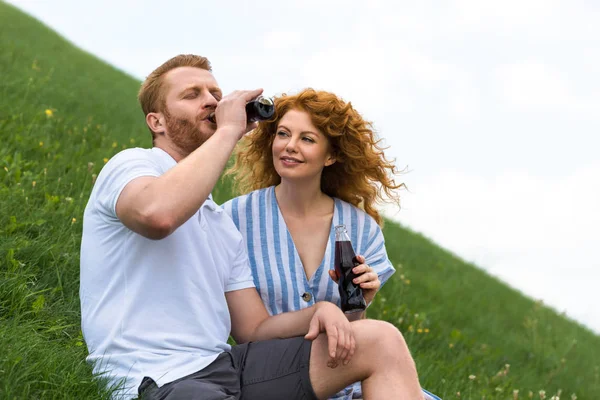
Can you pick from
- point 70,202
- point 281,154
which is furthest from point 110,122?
point 281,154

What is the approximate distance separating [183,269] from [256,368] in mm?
652

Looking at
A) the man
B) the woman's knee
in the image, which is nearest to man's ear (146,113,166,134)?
the man

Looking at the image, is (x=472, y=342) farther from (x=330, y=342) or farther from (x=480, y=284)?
(x=330, y=342)

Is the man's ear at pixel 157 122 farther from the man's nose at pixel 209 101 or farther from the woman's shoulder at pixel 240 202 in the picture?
the woman's shoulder at pixel 240 202

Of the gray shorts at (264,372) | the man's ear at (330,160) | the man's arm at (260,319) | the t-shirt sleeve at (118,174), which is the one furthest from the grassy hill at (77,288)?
the man's ear at (330,160)

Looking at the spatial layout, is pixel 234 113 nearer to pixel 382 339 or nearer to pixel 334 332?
pixel 334 332

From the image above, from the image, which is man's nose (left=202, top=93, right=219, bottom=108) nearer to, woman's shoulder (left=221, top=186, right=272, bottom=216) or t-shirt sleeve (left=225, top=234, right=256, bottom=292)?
t-shirt sleeve (left=225, top=234, right=256, bottom=292)

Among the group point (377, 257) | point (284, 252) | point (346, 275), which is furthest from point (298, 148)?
point (346, 275)

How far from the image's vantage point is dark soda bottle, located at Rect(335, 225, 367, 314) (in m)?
3.95

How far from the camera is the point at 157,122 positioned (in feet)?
12.3

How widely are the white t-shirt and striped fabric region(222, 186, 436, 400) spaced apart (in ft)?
3.16

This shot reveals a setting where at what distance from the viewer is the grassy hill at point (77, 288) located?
13.3ft

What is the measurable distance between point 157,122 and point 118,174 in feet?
2.16

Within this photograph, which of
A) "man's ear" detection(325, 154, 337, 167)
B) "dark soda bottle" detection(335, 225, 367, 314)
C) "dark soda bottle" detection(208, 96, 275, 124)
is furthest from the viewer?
"man's ear" detection(325, 154, 337, 167)
